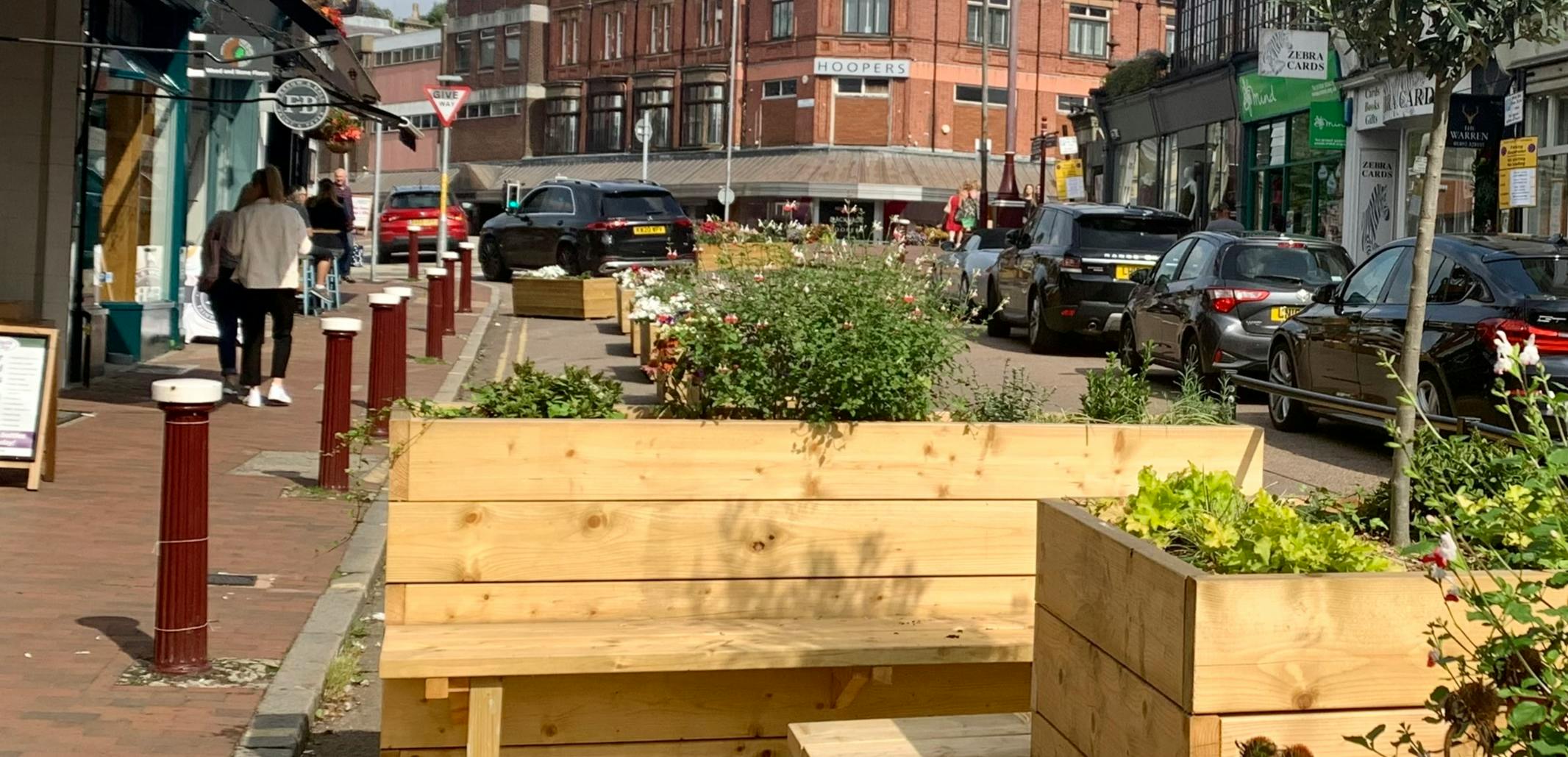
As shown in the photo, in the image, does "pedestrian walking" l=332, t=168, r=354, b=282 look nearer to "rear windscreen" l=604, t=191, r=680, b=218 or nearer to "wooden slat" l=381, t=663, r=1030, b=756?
"rear windscreen" l=604, t=191, r=680, b=218

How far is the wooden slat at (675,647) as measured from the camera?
4801 mm

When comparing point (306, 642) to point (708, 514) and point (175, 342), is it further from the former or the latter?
point (175, 342)

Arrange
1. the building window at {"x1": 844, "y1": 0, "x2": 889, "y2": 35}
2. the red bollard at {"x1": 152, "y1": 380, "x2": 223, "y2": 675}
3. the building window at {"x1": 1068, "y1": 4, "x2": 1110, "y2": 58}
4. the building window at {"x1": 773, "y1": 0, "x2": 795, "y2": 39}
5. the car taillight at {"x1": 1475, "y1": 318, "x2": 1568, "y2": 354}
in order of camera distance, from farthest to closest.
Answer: the building window at {"x1": 1068, "y1": 4, "x2": 1110, "y2": 58} < the building window at {"x1": 773, "y1": 0, "x2": 795, "y2": 39} < the building window at {"x1": 844, "y1": 0, "x2": 889, "y2": 35} < the car taillight at {"x1": 1475, "y1": 318, "x2": 1568, "y2": 354} < the red bollard at {"x1": 152, "y1": 380, "x2": 223, "y2": 675}

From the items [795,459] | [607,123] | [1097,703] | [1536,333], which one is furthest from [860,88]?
[1097,703]

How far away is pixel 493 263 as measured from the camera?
3406cm

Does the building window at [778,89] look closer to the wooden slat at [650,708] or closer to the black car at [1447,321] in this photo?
the black car at [1447,321]

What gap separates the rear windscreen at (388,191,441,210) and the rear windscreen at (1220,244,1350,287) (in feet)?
84.6

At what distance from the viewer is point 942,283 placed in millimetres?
6715

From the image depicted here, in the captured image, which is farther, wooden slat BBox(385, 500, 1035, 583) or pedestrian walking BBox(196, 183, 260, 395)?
pedestrian walking BBox(196, 183, 260, 395)

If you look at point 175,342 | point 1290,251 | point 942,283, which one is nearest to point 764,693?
point 942,283

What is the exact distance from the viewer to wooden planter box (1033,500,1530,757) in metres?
3.21

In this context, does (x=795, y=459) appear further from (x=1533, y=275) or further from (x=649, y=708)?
(x=1533, y=275)

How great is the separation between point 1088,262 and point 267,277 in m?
9.50

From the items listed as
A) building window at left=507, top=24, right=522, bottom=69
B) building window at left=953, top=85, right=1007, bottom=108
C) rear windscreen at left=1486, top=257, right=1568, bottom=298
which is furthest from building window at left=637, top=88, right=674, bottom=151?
rear windscreen at left=1486, top=257, right=1568, bottom=298
